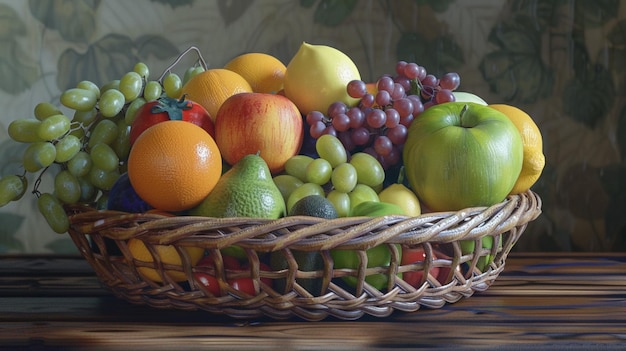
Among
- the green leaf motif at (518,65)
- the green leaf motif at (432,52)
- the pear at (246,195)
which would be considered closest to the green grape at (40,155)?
the pear at (246,195)

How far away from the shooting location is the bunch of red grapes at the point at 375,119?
86cm

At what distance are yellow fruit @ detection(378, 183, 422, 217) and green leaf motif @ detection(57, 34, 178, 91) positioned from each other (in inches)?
34.1

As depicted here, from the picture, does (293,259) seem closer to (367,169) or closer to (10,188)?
(367,169)

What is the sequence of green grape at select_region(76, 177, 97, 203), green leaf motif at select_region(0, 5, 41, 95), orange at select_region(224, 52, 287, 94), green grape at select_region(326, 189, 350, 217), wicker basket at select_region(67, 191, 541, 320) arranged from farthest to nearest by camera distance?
green leaf motif at select_region(0, 5, 41, 95) < orange at select_region(224, 52, 287, 94) < green grape at select_region(76, 177, 97, 203) < green grape at select_region(326, 189, 350, 217) < wicker basket at select_region(67, 191, 541, 320)

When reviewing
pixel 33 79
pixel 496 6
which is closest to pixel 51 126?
pixel 33 79

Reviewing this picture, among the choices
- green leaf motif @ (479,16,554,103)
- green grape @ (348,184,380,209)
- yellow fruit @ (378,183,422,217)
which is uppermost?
green grape @ (348,184,380,209)

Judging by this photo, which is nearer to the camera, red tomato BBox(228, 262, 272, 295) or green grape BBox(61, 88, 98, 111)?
red tomato BBox(228, 262, 272, 295)

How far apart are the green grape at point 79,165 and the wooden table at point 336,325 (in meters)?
0.16

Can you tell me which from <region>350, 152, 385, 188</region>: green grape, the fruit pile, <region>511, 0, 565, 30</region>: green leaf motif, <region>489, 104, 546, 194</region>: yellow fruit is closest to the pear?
the fruit pile

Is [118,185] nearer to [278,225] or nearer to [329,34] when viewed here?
[278,225]

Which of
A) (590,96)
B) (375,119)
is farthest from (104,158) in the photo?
(590,96)

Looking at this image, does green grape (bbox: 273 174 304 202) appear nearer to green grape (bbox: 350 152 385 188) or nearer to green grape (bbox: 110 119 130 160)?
green grape (bbox: 350 152 385 188)

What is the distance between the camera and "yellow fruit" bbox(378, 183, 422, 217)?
0.81m

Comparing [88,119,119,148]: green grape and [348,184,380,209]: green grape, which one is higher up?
[88,119,119,148]: green grape
